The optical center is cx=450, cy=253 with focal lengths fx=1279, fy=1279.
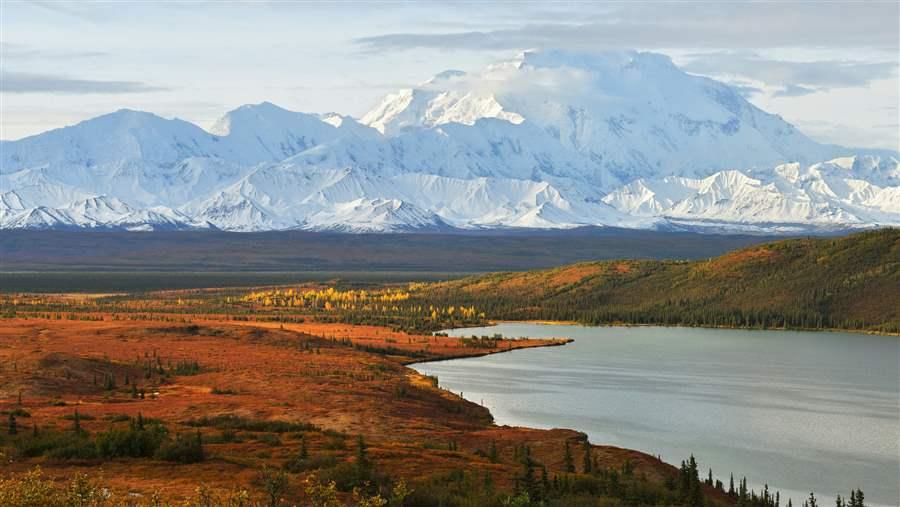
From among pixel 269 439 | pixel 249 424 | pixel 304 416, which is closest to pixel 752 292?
pixel 304 416

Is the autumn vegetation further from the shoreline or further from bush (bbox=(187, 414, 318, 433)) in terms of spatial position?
the shoreline

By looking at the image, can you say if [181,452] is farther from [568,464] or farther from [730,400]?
[730,400]

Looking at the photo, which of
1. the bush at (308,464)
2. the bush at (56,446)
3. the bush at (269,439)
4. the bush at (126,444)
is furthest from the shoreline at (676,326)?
the bush at (56,446)

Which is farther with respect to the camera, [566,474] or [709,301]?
[709,301]

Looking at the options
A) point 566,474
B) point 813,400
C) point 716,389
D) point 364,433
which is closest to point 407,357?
point 716,389

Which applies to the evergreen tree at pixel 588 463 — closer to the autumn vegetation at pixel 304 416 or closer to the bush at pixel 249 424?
the autumn vegetation at pixel 304 416

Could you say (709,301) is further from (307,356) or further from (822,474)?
(822,474)

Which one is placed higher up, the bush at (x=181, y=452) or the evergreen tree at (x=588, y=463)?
the bush at (x=181, y=452)
